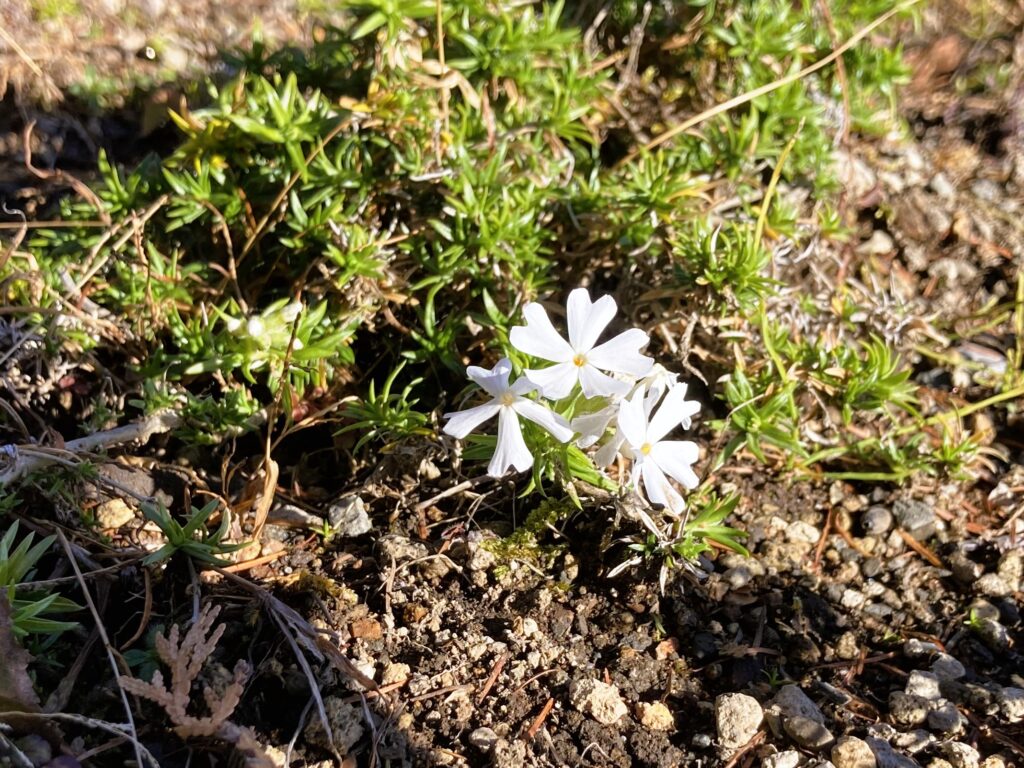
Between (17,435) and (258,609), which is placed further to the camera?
(17,435)

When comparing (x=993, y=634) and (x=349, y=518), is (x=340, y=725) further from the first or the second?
(x=993, y=634)

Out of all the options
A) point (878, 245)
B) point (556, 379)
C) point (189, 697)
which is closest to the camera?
point (189, 697)

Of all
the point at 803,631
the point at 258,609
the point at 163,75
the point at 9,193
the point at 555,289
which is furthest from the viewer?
the point at 163,75

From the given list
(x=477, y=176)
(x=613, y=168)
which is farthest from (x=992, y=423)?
(x=477, y=176)

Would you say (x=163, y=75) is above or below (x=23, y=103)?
above

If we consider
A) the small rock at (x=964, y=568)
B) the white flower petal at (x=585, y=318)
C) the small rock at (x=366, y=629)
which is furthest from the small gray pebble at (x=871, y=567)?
the small rock at (x=366, y=629)

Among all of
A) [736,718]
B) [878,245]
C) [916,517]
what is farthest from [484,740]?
[878,245]

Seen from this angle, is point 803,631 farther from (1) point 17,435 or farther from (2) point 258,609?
(1) point 17,435

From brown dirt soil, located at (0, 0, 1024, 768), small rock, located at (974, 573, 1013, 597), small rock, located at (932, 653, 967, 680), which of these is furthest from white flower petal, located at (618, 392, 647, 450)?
small rock, located at (974, 573, 1013, 597)
